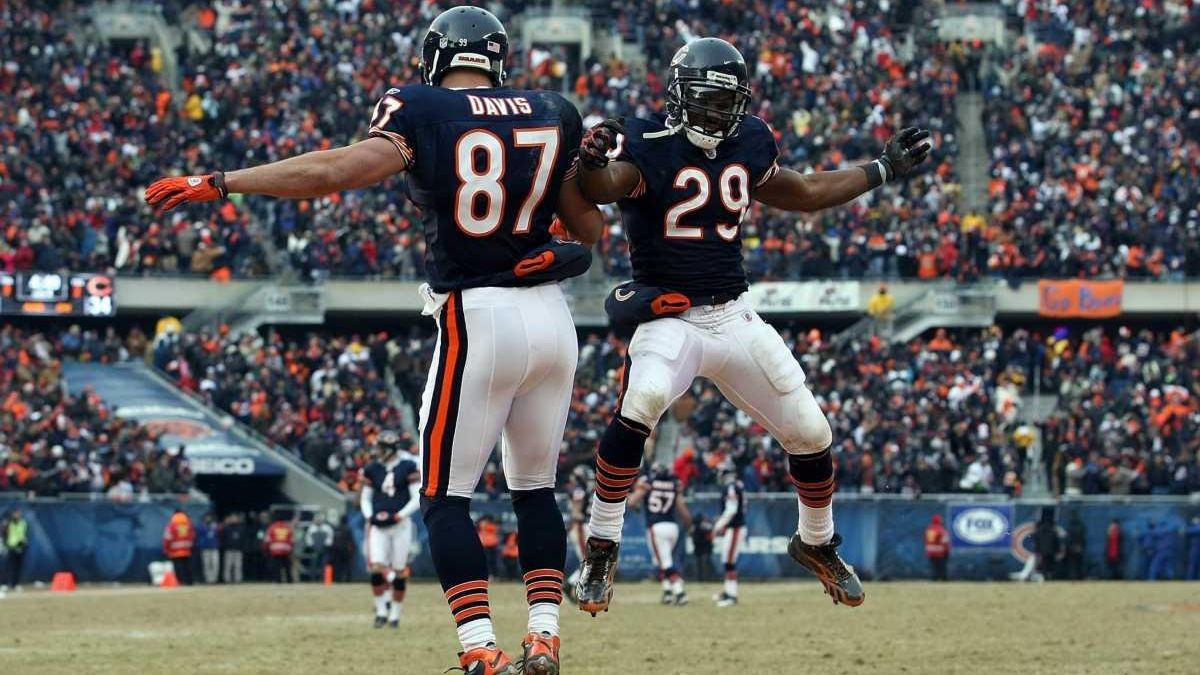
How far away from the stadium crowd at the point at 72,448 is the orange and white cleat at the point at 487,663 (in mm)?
21004

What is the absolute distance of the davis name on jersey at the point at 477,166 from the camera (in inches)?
311

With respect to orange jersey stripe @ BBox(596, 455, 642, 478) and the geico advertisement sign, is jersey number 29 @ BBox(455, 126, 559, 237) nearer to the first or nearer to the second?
orange jersey stripe @ BBox(596, 455, 642, 478)

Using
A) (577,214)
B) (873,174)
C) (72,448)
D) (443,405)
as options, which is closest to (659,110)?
(72,448)

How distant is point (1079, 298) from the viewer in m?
35.0

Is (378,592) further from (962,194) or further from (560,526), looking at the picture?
(962,194)

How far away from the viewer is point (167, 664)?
1295 cm

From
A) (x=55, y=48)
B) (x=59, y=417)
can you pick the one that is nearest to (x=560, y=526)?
(x=59, y=417)

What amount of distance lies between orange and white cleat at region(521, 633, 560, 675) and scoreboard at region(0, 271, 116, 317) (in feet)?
92.0

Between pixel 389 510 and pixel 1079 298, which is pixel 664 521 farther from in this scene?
pixel 1079 298

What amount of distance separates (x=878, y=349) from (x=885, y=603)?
1277 centimetres

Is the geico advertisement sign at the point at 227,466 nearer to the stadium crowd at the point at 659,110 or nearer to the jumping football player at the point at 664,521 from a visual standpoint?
the stadium crowd at the point at 659,110

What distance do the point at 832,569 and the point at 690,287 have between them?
1.69 m

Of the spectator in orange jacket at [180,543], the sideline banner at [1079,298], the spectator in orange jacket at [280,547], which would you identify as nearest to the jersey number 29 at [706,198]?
the spectator in orange jacket at [180,543]

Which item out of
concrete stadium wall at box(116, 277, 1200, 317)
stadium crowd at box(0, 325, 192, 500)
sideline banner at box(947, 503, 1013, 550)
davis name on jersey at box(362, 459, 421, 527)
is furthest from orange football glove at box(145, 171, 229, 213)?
concrete stadium wall at box(116, 277, 1200, 317)
